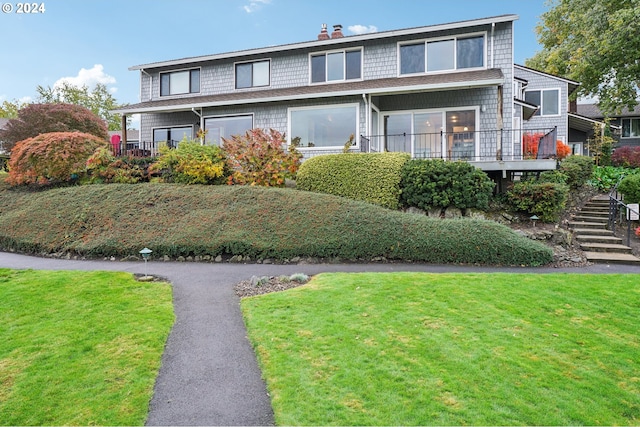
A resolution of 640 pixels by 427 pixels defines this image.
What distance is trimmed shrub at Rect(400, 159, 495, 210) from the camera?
11148 mm

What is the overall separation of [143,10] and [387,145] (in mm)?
13210

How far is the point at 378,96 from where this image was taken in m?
16.2

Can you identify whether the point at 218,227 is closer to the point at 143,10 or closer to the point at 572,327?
the point at 572,327

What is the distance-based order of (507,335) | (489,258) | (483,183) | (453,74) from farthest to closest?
(453,74)
(483,183)
(489,258)
(507,335)

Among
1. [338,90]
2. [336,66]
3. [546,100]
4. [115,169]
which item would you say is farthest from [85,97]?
[546,100]

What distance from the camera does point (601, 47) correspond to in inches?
795

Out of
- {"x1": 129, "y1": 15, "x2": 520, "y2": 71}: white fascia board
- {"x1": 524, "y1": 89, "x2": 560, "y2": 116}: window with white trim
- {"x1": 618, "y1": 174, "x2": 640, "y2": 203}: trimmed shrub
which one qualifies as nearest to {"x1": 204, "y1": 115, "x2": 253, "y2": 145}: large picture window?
{"x1": 129, "y1": 15, "x2": 520, "y2": 71}: white fascia board

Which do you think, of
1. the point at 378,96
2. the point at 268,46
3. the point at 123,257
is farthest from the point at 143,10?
the point at 123,257

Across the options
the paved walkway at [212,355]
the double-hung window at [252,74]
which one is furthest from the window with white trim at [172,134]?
the paved walkway at [212,355]

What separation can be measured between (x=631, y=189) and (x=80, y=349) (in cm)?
1683

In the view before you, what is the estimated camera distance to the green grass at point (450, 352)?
11.1 ft

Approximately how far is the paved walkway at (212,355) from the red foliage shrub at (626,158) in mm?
20796

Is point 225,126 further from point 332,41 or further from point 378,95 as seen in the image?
point 378,95

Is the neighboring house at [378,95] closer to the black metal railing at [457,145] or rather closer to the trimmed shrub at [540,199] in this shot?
the black metal railing at [457,145]
